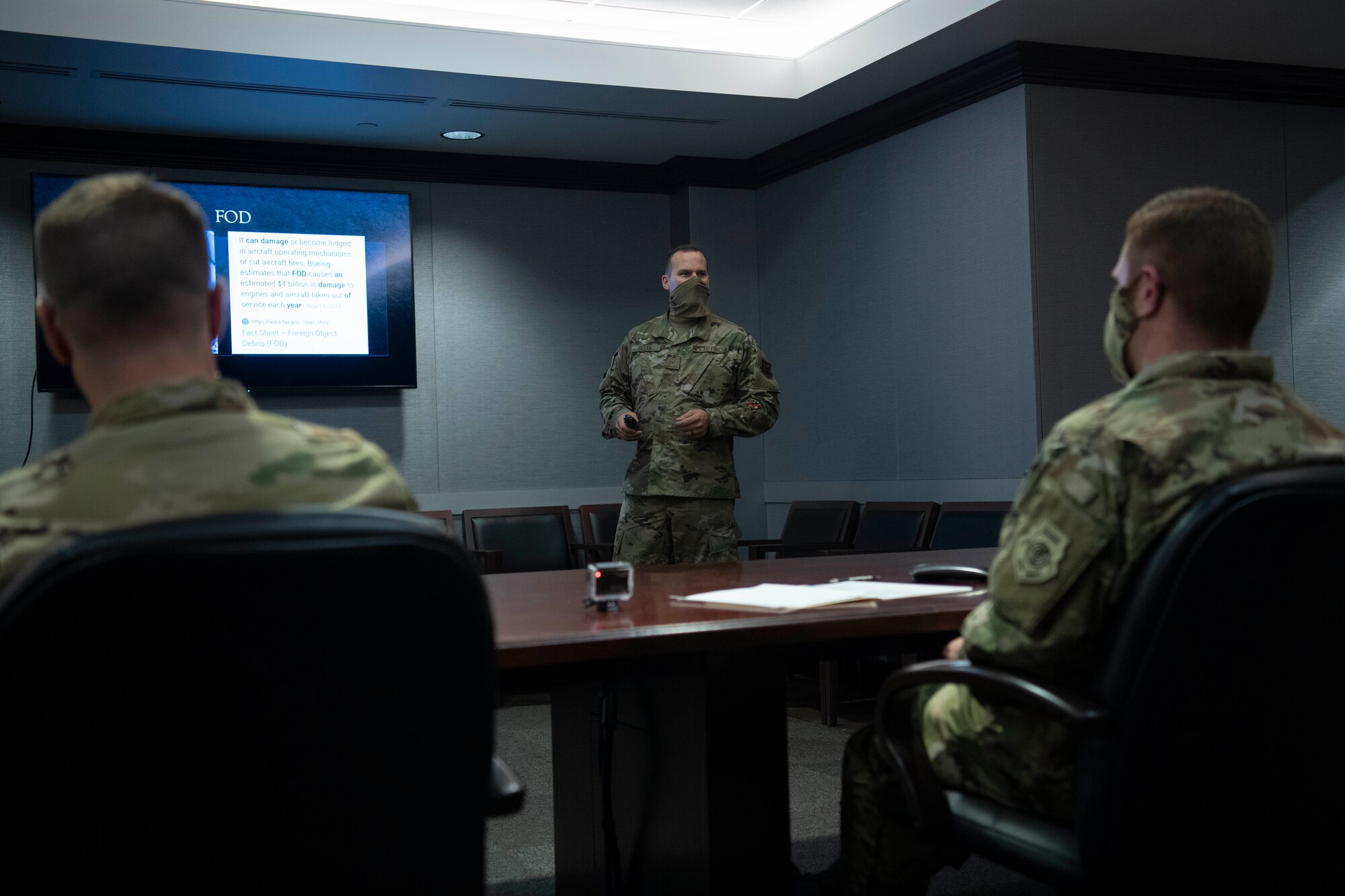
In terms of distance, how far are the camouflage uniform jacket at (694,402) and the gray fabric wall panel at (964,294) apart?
110 cm

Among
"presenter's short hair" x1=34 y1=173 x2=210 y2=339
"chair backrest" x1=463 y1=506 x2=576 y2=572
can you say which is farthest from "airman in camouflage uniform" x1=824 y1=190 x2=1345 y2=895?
"chair backrest" x1=463 y1=506 x2=576 y2=572

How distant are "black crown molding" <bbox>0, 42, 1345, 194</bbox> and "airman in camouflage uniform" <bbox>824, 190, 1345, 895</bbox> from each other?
3683mm

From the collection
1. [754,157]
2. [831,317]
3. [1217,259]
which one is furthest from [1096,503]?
[754,157]

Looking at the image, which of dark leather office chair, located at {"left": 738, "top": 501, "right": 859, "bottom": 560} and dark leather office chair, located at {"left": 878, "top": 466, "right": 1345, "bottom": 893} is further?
dark leather office chair, located at {"left": 738, "top": 501, "right": 859, "bottom": 560}

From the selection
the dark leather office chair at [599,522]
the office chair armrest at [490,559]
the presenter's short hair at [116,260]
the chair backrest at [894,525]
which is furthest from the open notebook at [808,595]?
the dark leather office chair at [599,522]

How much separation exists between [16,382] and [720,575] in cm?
448

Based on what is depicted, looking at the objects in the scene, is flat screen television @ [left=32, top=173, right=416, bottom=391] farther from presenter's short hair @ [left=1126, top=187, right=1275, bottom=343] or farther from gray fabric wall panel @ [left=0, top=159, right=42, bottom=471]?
presenter's short hair @ [left=1126, top=187, right=1275, bottom=343]

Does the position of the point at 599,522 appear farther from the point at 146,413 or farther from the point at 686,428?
the point at 146,413

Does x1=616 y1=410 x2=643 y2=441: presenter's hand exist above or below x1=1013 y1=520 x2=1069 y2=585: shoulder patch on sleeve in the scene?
above

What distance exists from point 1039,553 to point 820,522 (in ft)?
14.1

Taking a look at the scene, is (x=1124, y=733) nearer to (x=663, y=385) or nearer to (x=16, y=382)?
(x=663, y=385)

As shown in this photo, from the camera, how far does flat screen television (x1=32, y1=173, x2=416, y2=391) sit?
592cm

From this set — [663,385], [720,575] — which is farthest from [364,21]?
[720,575]

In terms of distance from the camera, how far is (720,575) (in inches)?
102
